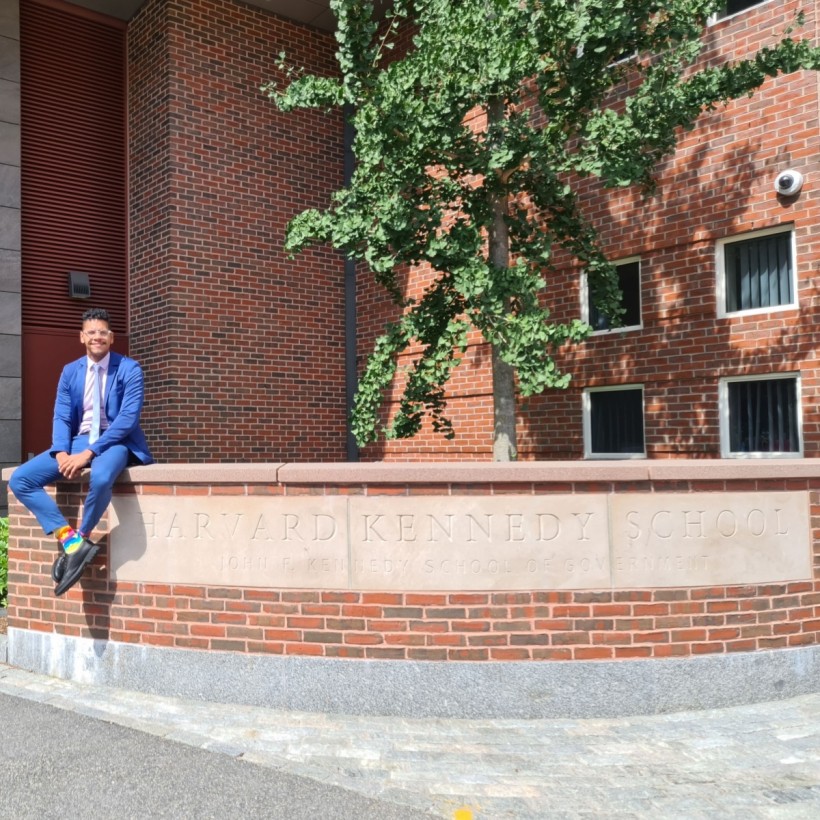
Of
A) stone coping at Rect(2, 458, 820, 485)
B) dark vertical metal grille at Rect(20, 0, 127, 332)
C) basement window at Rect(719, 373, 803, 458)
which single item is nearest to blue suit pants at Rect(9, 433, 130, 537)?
stone coping at Rect(2, 458, 820, 485)

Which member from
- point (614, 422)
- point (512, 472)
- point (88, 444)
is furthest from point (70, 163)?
point (512, 472)

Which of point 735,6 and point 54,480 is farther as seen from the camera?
point 735,6

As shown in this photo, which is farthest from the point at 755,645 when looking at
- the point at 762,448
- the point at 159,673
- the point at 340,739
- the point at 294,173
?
the point at 294,173

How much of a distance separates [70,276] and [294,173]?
3.38 meters

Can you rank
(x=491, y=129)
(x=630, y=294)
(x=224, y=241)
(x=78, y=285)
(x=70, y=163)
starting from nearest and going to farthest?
(x=491, y=129), (x=630, y=294), (x=78, y=285), (x=70, y=163), (x=224, y=241)

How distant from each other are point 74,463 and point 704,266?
6266mm

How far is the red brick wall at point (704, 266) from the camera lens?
7477 millimetres

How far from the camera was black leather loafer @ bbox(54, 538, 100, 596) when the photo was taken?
5.15 meters

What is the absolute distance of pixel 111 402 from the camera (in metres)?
A: 5.54

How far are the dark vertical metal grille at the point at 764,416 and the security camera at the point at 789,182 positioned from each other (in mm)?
1763

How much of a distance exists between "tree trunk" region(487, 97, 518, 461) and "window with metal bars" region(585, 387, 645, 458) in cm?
209

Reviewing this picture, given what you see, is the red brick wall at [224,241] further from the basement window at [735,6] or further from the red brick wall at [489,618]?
the basement window at [735,6]

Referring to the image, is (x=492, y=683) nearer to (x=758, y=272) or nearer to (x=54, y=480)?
(x=54, y=480)

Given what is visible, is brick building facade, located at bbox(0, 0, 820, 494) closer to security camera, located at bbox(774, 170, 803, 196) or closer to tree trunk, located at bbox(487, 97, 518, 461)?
security camera, located at bbox(774, 170, 803, 196)
